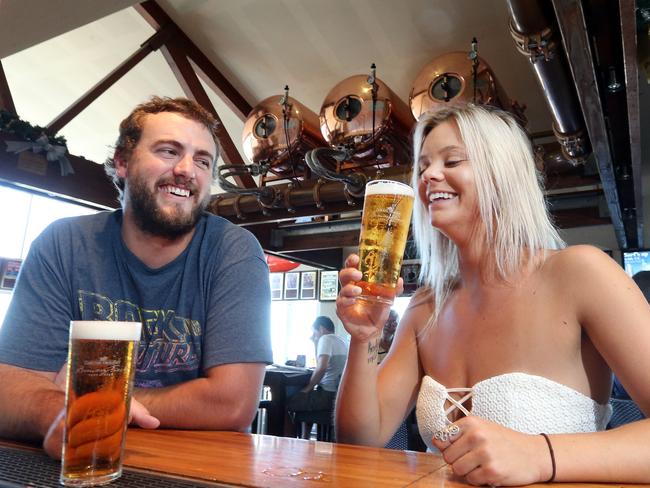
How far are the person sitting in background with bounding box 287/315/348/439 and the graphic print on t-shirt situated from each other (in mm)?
3284

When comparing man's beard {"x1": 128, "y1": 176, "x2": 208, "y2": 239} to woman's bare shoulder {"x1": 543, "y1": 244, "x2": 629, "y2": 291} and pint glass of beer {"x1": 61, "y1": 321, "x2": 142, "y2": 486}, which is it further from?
woman's bare shoulder {"x1": 543, "y1": 244, "x2": 629, "y2": 291}

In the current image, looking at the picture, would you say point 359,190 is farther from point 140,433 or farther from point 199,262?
point 140,433

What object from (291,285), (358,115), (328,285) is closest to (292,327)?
(291,285)

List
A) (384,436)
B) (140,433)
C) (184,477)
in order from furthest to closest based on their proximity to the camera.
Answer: (384,436) < (140,433) < (184,477)

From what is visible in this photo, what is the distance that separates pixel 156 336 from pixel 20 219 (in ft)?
31.4

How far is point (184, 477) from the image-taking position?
691 mm

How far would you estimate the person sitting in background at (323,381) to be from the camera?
4.48m

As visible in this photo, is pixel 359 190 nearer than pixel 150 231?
No

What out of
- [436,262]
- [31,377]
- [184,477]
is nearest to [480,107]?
[436,262]

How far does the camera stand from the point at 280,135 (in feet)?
12.4

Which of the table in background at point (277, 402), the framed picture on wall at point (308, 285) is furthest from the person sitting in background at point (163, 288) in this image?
the framed picture on wall at point (308, 285)

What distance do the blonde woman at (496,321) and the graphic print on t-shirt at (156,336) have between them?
1.43 ft

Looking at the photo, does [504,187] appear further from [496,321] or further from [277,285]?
[277,285]

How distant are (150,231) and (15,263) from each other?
930 centimetres
